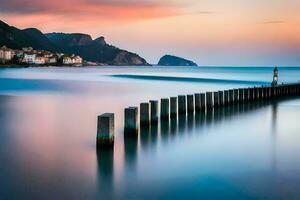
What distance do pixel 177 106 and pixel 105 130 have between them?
6.50 meters

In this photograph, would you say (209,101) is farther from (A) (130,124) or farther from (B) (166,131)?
(A) (130,124)

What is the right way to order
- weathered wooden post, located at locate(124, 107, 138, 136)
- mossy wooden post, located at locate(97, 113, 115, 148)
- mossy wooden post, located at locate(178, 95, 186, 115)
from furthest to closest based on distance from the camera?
mossy wooden post, located at locate(178, 95, 186, 115) → weathered wooden post, located at locate(124, 107, 138, 136) → mossy wooden post, located at locate(97, 113, 115, 148)

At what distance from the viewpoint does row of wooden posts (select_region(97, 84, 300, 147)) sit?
10656 millimetres

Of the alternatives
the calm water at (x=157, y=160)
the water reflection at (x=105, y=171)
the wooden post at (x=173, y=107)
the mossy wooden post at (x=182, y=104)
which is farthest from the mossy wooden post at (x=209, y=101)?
the water reflection at (x=105, y=171)

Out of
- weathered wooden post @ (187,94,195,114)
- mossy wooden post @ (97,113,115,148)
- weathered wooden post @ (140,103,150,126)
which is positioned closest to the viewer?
mossy wooden post @ (97,113,115,148)

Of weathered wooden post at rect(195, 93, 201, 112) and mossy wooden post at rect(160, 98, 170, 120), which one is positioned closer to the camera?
mossy wooden post at rect(160, 98, 170, 120)

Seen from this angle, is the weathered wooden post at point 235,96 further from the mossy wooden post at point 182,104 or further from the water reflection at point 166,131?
the mossy wooden post at point 182,104

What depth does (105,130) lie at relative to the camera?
10.5 meters

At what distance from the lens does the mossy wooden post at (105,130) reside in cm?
1025

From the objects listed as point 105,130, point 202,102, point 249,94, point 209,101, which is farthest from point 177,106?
point 249,94

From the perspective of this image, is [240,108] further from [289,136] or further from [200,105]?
[289,136]

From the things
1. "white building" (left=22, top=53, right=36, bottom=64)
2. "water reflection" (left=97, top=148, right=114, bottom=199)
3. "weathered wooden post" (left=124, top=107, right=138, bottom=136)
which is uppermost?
"white building" (left=22, top=53, right=36, bottom=64)

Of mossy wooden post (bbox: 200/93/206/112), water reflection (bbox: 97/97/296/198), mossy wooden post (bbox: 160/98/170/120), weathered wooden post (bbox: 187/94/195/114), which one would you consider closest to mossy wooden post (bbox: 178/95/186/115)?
water reflection (bbox: 97/97/296/198)

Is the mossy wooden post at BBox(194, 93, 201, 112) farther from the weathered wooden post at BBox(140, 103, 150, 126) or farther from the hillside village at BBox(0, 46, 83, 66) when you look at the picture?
the hillside village at BBox(0, 46, 83, 66)
